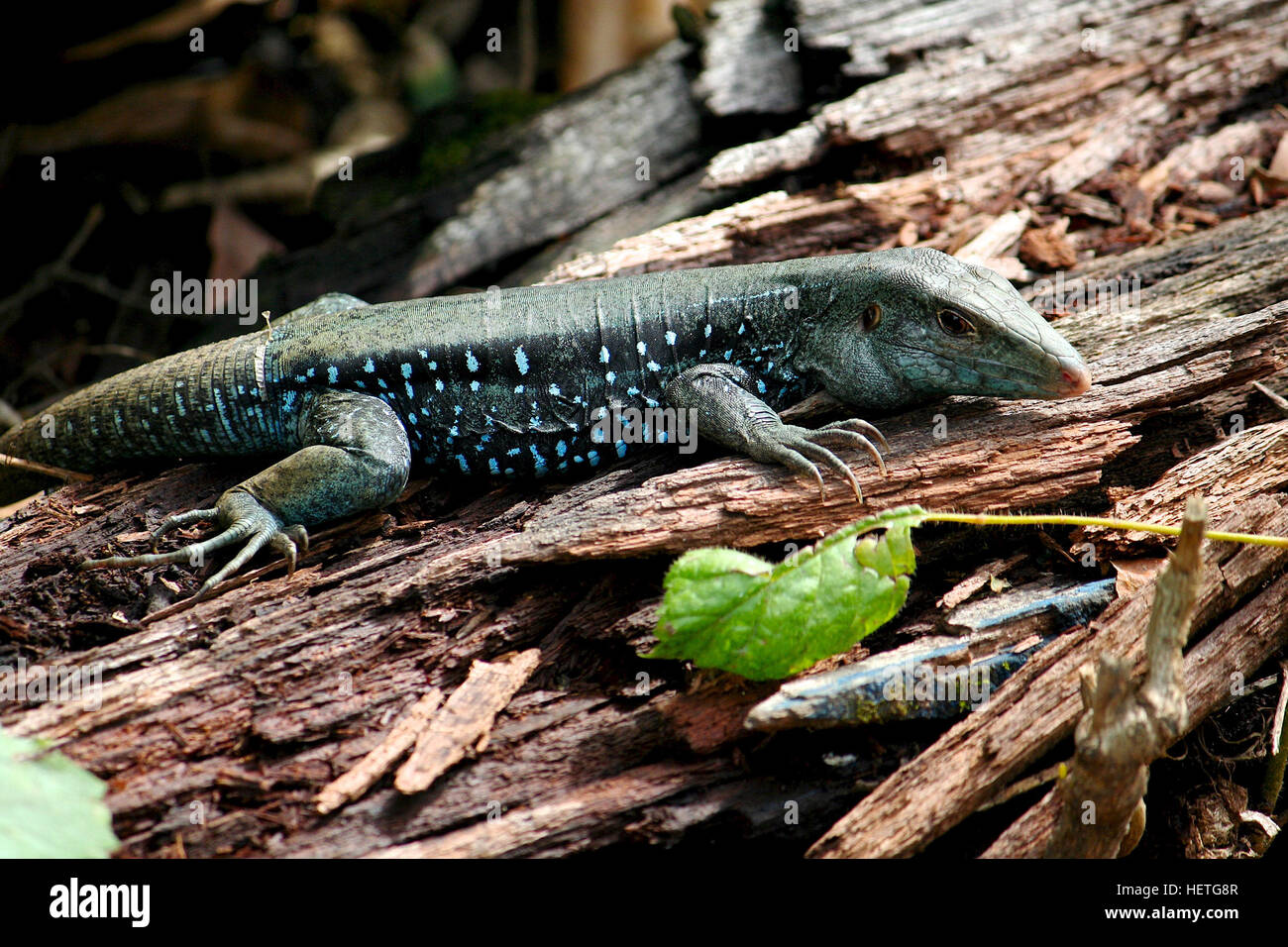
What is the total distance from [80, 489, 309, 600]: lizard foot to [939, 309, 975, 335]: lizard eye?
358 cm

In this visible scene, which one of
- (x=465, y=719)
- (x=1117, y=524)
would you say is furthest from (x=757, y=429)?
(x=465, y=719)

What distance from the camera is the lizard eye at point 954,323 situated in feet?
16.8

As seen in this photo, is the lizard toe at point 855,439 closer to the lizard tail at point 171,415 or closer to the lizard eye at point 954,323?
the lizard eye at point 954,323

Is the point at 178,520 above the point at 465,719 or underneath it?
above

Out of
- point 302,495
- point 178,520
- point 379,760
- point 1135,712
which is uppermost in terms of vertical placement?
point 302,495

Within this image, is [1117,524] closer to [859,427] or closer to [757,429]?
[859,427]

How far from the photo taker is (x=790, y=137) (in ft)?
24.5

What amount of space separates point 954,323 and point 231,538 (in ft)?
13.0

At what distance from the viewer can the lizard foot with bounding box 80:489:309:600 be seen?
5.09 metres

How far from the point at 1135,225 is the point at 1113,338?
6.19 feet

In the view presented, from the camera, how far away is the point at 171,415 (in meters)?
5.77

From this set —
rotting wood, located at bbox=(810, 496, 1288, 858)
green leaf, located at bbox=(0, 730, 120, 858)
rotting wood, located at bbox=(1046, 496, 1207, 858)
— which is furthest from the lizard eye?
green leaf, located at bbox=(0, 730, 120, 858)

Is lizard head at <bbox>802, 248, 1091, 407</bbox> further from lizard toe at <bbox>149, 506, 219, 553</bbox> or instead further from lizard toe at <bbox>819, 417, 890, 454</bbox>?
lizard toe at <bbox>149, 506, 219, 553</bbox>

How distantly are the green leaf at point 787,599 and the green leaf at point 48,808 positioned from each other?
2141mm
